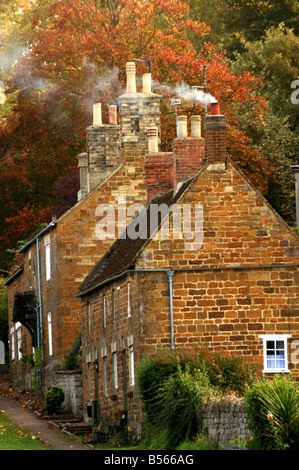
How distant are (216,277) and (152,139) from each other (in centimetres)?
989

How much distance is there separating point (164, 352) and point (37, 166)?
113 ft

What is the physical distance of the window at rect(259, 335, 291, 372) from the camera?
3509 cm

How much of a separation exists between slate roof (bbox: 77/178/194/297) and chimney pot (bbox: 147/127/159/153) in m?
2.60

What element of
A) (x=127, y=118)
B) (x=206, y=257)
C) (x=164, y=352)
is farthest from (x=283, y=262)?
(x=127, y=118)

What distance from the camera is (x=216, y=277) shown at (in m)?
35.6

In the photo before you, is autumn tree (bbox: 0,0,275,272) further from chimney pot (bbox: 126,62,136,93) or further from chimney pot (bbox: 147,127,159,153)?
chimney pot (bbox: 147,127,159,153)

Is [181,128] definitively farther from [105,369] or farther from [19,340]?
[19,340]

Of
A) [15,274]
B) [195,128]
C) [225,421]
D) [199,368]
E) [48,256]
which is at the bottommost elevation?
[225,421]

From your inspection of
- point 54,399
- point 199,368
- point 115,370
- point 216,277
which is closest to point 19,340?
point 54,399

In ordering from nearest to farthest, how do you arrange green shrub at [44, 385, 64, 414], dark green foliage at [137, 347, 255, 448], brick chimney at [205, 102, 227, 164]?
dark green foliage at [137, 347, 255, 448] < brick chimney at [205, 102, 227, 164] < green shrub at [44, 385, 64, 414]

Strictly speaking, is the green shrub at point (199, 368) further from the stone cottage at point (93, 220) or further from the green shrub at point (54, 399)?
the stone cottage at point (93, 220)

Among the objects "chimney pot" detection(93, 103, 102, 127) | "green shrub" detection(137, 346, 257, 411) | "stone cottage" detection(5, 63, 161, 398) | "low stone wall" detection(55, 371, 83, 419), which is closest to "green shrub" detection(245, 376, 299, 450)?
"green shrub" detection(137, 346, 257, 411)

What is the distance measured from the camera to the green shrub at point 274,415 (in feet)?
81.8

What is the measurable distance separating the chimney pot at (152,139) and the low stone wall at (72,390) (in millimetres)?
8659
